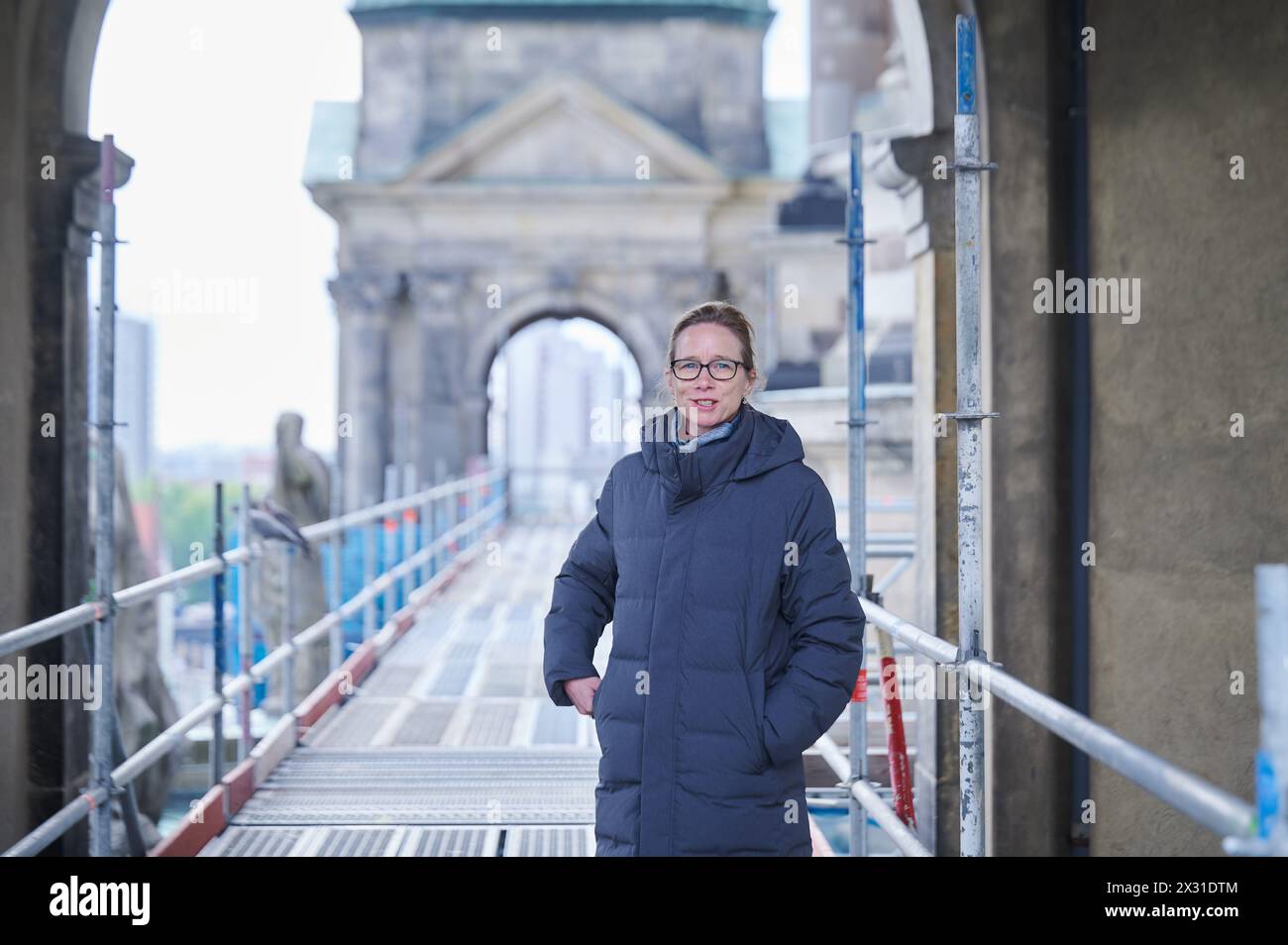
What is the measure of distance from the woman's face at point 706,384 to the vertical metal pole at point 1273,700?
1.38 metres

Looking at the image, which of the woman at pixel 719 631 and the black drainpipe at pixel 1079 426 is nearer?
the woman at pixel 719 631

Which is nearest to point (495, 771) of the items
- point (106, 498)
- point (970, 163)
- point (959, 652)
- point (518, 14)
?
point (106, 498)

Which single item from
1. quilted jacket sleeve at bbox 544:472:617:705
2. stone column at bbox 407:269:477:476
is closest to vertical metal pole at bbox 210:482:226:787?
quilted jacket sleeve at bbox 544:472:617:705

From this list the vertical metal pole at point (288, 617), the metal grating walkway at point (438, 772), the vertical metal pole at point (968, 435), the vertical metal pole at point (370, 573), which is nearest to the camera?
the vertical metal pole at point (968, 435)

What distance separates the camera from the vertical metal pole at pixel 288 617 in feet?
25.0

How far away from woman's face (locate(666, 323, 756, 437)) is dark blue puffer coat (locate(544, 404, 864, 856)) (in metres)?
0.05

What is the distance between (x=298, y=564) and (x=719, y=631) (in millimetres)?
13410

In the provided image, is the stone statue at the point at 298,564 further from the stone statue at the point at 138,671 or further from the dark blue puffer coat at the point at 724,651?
the dark blue puffer coat at the point at 724,651

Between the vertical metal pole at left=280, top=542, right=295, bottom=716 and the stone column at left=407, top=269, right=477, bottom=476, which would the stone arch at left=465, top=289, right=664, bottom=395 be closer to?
the stone column at left=407, top=269, right=477, bottom=476

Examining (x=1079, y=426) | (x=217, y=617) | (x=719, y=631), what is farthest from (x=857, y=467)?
(x=217, y=617)

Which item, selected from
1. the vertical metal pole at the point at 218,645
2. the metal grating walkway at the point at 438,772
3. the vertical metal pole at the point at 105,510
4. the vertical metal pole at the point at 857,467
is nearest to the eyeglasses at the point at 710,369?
the vertical metal pole at the point at 857,467

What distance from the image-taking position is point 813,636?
293 centimetres

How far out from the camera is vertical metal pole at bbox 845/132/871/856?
16.3 ft
